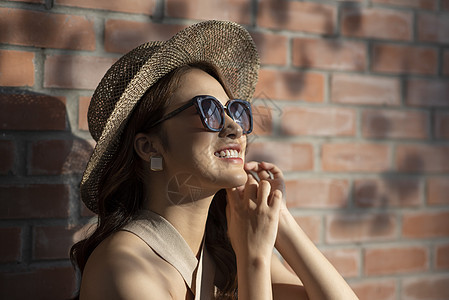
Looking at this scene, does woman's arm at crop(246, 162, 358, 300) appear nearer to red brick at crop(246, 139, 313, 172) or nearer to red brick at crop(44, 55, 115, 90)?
red brick at crop(246, 139, 313, 172)

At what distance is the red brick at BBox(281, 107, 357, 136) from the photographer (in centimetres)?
224

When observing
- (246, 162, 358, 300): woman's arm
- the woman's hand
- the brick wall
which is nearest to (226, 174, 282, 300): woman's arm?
the woman's hand

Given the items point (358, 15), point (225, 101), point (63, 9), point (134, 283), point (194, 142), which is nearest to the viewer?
point (134, 283)

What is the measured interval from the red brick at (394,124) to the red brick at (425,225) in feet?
1.25

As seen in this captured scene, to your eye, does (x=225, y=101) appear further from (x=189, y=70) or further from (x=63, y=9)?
(x=63, y=9)

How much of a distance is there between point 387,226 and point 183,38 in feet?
4.52

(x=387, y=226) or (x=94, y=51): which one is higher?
(x=94, y=51)

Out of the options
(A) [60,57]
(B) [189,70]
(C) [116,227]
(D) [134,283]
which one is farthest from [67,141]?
(D) [134,283]

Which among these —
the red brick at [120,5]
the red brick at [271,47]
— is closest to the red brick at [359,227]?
the red brick at [271,47]

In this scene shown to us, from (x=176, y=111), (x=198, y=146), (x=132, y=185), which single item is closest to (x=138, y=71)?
(x=176, y=111)

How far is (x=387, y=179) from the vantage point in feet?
7.91

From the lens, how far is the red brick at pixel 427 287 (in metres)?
2.44

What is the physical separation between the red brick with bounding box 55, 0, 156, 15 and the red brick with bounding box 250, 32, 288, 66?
450 millimetres

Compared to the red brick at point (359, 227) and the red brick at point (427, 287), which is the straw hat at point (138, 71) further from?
the red brick at point (427, 287)
